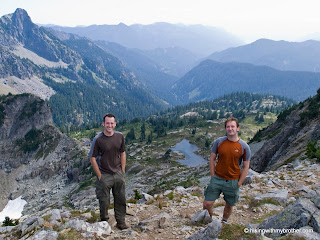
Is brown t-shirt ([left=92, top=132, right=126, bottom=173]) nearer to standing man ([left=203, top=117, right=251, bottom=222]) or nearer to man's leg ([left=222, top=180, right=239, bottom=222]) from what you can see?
standing man ([left=203, top=117, right=251, bottom=222])

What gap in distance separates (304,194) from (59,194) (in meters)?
85.5

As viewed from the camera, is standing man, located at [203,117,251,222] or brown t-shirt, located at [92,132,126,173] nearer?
standing man, located at [203,117,251,222]

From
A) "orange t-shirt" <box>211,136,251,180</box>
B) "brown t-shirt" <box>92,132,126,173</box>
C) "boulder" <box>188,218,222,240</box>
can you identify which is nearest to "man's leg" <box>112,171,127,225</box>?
"brown t-shirt" <box>92,132,126,173</box>

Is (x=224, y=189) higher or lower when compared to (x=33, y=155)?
higher

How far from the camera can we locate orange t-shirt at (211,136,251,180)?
29.9 ft

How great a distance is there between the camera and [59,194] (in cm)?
8344

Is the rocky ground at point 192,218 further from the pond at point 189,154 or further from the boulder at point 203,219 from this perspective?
the pond at point 189,154

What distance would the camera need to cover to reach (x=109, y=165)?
34.6ft

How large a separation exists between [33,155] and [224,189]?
123 m

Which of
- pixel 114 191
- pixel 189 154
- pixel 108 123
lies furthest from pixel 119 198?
pixel 189 154

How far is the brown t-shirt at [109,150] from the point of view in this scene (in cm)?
1036

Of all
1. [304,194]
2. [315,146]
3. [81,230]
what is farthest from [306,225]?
[315,146]

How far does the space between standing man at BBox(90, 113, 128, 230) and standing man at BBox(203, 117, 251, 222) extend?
4.08m

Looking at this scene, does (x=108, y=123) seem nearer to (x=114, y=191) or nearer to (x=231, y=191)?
(x=114, y=191)
